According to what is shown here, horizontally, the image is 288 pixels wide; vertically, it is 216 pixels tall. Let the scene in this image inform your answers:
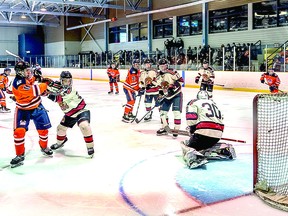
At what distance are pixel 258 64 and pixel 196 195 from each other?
11227 mm

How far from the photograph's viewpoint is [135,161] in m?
4.48

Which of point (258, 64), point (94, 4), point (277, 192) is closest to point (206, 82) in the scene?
point (258, 64)

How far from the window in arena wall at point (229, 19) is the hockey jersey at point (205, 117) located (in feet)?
45.9

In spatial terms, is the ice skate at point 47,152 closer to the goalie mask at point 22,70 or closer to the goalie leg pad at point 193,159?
the goalie mask at point 22,70

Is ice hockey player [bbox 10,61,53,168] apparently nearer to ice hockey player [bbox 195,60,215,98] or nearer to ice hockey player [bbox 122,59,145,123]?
ice hockey player [bbox 122,59,145,123]

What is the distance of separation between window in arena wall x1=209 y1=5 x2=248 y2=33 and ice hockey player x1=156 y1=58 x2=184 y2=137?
39.9 ft

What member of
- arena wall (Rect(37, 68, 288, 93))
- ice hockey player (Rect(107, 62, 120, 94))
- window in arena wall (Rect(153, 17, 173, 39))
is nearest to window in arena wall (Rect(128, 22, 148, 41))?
window in arena wall (Rect(153, 17, 173, 39))

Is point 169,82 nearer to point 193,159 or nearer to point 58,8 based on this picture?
point 193,159

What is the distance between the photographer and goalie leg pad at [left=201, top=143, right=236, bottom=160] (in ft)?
14.5

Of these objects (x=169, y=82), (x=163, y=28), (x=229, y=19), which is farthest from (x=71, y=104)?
(x=163, y=28)

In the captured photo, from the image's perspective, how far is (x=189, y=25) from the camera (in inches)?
797

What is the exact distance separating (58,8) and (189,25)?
8.31 meters

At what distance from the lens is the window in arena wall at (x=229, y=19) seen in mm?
17359

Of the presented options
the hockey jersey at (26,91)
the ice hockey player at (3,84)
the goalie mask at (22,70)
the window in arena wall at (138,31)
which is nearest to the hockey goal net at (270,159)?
the hockey jersey at (26,91)
